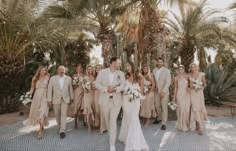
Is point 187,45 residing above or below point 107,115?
above

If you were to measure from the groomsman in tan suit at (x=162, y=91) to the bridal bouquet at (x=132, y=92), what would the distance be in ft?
6.45

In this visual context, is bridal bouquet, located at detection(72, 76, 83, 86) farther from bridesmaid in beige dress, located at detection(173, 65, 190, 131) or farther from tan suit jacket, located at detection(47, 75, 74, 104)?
bridesmaid in beige dress, located at detection(173, 65, 190, 131)

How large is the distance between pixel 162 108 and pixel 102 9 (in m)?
5.76

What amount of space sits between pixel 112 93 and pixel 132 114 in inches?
22.6

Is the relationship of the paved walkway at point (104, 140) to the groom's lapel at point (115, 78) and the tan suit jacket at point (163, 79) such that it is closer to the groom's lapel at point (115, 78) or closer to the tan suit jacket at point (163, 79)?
the tan suit jacket at point (163, 79)

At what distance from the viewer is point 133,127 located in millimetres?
5848

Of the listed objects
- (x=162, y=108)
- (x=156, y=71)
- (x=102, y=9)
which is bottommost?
(x=162, y=108)

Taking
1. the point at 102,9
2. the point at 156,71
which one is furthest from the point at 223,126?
the point at 102,9

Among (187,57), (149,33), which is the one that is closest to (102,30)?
(149,33)

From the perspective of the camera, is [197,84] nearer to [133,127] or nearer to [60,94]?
[133,127]

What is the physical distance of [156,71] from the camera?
321 inches

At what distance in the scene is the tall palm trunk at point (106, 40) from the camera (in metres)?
12.1

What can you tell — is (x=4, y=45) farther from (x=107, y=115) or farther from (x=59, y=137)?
(x=107, y=115)

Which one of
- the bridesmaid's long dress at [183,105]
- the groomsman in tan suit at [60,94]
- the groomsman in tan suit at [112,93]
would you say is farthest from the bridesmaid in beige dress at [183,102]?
the groomsman in tan suit at [60,94]
